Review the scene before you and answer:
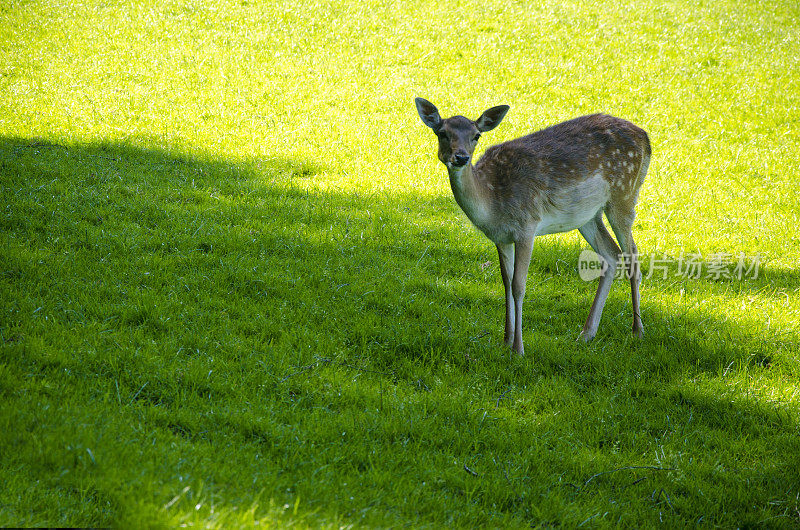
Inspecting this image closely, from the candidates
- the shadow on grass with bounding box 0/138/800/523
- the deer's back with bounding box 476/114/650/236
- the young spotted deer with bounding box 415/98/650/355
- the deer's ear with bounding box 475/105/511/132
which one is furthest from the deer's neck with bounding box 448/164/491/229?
the shadow on grass with bounding box 0/138/800/523

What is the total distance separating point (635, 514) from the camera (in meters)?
4.01

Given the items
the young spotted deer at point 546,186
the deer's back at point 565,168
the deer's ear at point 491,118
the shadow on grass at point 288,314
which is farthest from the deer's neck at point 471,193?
the shadow on grass at point 288,314

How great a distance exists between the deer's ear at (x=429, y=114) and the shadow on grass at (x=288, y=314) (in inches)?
61.2

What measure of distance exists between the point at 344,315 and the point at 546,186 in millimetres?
1934

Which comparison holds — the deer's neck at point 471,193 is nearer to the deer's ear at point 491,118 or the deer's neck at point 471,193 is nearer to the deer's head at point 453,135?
the deer's head at point 453,135

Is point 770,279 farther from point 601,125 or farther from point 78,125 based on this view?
point 78,125

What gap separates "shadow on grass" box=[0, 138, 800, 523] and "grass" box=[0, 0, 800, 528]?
0.09ft

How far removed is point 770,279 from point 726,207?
6.58 ft

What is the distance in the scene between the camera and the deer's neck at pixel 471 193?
17.7 feet

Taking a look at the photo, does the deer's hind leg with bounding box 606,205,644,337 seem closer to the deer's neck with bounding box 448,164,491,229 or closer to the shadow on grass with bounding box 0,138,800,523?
the shadow on grass with bounding box 0,138,800,523

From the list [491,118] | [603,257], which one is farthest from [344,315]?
[603,257]

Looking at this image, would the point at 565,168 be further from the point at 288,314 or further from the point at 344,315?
the point at 288,314

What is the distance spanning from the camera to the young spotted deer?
552cm

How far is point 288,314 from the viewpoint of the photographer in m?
5.69
